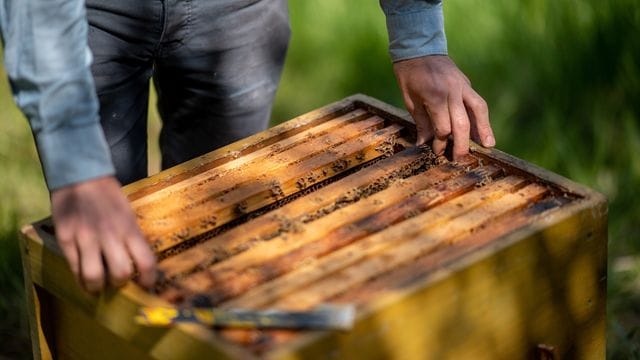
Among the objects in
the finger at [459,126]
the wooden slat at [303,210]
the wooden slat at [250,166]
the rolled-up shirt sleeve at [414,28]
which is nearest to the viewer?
the wooden slat at [303,210]

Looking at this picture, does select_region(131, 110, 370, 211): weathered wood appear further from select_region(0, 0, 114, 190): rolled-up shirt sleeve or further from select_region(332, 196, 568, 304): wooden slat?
select_region(332, 196, 568, 304): wooden slat

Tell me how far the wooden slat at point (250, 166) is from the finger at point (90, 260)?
11.8 inches

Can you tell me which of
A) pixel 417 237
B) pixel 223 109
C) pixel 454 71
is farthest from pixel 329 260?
pixel 223 109

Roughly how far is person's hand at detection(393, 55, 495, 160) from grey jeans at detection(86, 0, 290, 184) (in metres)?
0.48

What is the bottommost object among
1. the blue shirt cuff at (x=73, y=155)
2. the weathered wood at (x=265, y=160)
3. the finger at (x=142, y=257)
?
the weathered wood at (x=265, y=160)

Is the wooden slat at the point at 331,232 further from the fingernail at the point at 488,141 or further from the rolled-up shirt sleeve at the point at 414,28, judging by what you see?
the rolled-up shirt sleeve at the point at 414,28

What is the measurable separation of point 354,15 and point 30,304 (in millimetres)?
1902

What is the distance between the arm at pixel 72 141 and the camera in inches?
69.6

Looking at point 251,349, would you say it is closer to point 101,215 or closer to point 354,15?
point 101,215

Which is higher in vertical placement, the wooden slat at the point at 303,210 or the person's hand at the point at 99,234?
the person's hand at the point at 99,234

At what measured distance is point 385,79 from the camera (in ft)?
12.1

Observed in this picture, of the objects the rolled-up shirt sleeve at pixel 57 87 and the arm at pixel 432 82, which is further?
the arm at pixel 432 82

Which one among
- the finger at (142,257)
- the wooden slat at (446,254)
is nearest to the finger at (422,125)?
the wooden slat at (446,254)

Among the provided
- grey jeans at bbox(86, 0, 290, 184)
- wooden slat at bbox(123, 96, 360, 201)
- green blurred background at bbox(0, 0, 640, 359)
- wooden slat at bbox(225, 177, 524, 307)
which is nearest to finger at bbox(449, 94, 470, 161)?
wooden slat at bbox(225, 177, 524, 307)
